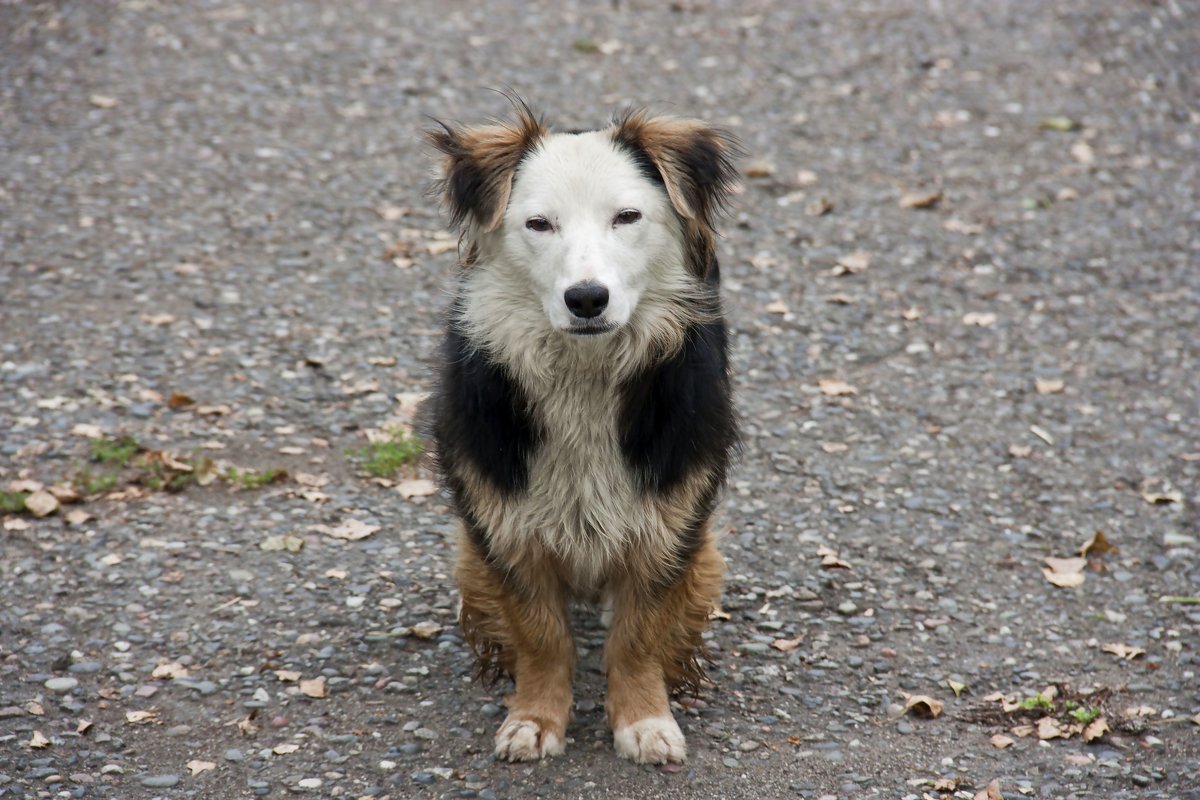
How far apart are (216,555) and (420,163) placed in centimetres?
417

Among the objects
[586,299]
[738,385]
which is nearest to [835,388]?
[738,385]

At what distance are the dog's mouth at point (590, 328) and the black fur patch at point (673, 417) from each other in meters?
0.28

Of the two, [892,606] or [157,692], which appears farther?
[892,606]

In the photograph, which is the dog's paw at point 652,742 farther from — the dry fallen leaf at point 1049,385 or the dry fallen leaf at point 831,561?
the dry fallen leaf at point 1049,385

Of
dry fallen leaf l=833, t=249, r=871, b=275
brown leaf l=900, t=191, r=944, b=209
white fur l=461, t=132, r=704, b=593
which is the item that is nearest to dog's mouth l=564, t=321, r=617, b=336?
white fur l=461, t=132, r=704, b=593

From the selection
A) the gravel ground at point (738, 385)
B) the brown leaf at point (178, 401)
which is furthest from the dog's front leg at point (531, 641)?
the brown leaf at point (178, 401)

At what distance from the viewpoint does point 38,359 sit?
18.8 ft

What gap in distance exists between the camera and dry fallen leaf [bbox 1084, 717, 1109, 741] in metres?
3.75

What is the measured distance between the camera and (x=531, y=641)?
3729mm

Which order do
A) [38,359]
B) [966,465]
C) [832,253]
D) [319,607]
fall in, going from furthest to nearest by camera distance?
[832,253], [38,359], [966,465], [319,607]

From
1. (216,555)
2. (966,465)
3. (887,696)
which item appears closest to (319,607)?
(216,555)

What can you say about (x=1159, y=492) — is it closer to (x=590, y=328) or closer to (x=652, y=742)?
(x=652, y=742)

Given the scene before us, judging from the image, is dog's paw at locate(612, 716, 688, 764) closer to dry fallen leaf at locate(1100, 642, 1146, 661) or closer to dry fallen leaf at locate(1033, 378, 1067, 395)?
dry fallen leaf at locate(1100, 642, 1146, 661)

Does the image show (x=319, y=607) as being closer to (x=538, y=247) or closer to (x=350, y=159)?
(x=538, y=247)
